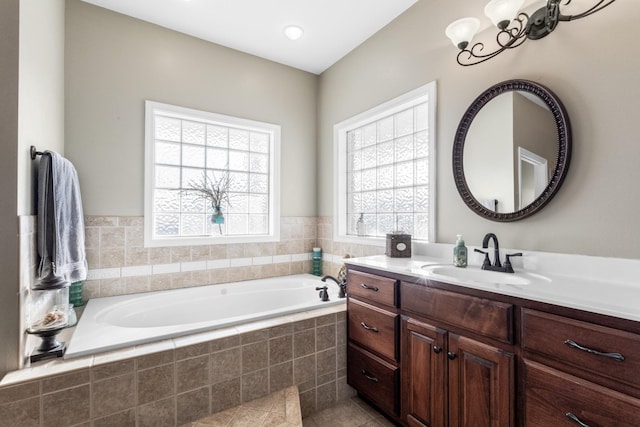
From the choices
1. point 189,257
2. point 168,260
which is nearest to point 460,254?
point 189,257

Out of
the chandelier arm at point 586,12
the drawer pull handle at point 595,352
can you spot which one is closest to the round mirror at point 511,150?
the chandelier arm at point 586,12

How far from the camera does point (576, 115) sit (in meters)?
1.50

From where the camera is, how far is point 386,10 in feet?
7.91

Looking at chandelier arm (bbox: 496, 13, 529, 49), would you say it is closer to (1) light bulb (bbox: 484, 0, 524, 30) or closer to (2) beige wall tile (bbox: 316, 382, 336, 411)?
(1) light bulb (bbox: 484, 0, 524, 30)

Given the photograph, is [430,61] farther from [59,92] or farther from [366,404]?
[59,92]

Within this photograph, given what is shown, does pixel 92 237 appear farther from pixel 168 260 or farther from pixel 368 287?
pixel 368 287

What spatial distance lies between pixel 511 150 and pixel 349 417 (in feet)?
6.46

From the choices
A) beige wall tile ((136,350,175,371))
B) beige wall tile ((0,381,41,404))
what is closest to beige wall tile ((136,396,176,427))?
beige wall tile ((136,350,175,371))

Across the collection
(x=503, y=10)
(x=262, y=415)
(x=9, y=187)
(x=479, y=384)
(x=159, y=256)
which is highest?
(x=503, y=10)

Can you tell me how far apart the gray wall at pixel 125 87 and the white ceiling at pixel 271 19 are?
0.12 m

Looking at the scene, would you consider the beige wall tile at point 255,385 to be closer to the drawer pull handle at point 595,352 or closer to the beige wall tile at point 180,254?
the beige wall tile at point 180,254

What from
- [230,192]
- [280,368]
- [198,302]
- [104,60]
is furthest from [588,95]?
[104,60]

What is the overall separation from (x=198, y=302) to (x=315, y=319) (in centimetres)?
120

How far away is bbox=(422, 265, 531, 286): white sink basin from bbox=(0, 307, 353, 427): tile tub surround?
0.75 meters
